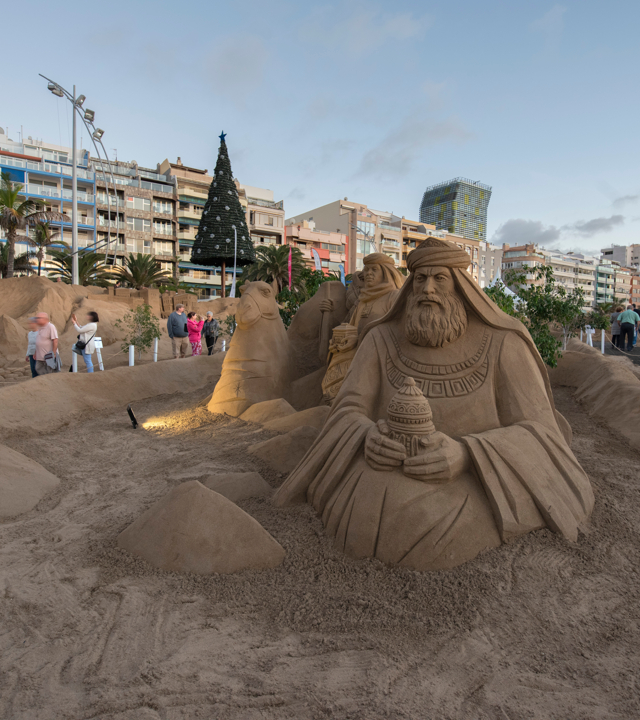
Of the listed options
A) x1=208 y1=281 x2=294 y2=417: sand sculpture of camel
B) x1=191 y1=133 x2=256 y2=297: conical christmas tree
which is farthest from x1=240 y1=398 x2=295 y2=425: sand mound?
x1=191 y1=133 x2=256 y2=297: conical christmas tree

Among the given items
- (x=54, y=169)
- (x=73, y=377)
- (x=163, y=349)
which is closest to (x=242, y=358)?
(x=73, y=377)

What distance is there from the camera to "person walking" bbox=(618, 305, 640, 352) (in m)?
12.9

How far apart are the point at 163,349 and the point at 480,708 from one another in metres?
15.2

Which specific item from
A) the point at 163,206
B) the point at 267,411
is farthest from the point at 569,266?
the point at 267,411

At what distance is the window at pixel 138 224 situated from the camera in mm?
38875

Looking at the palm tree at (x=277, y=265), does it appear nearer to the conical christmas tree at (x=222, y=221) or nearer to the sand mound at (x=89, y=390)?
the conical christmas tree at (x=222, y=221)

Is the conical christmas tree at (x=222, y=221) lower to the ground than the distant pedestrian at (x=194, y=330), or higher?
higher

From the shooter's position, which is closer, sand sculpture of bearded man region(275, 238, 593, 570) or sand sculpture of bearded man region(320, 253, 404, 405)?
sand sculpture of bearded man region(275, 238, 593, 570)

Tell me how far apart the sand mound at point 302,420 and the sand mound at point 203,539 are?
228 centimetres

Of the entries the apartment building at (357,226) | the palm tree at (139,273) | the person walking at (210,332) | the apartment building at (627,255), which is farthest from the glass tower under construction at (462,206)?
the person walking at (210,332)

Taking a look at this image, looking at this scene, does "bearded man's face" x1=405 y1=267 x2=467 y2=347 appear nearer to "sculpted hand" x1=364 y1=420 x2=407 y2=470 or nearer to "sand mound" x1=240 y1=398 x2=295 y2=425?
"sculpted hand" x1=364 y1=420 x2=407 y2=470

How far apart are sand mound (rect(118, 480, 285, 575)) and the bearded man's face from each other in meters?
1.41

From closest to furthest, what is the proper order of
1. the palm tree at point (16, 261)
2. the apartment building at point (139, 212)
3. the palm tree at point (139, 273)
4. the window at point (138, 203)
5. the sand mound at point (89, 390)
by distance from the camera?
the sand mound at point (89, 390) < the palm tree at point (16, 261) < the palm tree at point (139, 273) < the apartment building at point (139, 212) < the window at point (138, 203)

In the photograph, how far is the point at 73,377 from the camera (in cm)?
707
